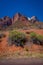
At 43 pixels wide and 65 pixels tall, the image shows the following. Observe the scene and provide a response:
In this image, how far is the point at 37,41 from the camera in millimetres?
32938

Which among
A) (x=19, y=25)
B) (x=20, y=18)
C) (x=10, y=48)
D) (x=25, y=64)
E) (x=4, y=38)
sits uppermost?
(x=20, y=18)

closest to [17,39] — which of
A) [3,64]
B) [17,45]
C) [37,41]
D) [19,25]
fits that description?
[17,45]

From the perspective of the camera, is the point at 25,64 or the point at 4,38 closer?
the point at 25,64

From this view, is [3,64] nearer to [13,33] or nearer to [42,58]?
[42,58]

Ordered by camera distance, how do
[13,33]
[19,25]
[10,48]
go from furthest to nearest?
[19,25], [13,33], [10,48]

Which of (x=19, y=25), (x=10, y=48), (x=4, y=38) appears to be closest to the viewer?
(x=10, y=48)

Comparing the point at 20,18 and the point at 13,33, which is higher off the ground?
the point at 20,18

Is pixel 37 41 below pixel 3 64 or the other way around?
the other way around

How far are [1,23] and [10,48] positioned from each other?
4085 cm

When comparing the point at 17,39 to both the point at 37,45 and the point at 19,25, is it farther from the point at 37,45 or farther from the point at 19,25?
the point at 19,25

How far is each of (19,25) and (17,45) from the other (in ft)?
103

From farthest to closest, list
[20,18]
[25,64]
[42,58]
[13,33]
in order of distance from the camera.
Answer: [20,18], [13,33], [42,58], [25,64]

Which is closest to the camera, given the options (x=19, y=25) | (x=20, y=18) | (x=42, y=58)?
(x=42, y=58)

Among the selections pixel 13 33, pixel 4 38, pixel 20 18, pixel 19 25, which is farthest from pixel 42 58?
pixel 20 18
